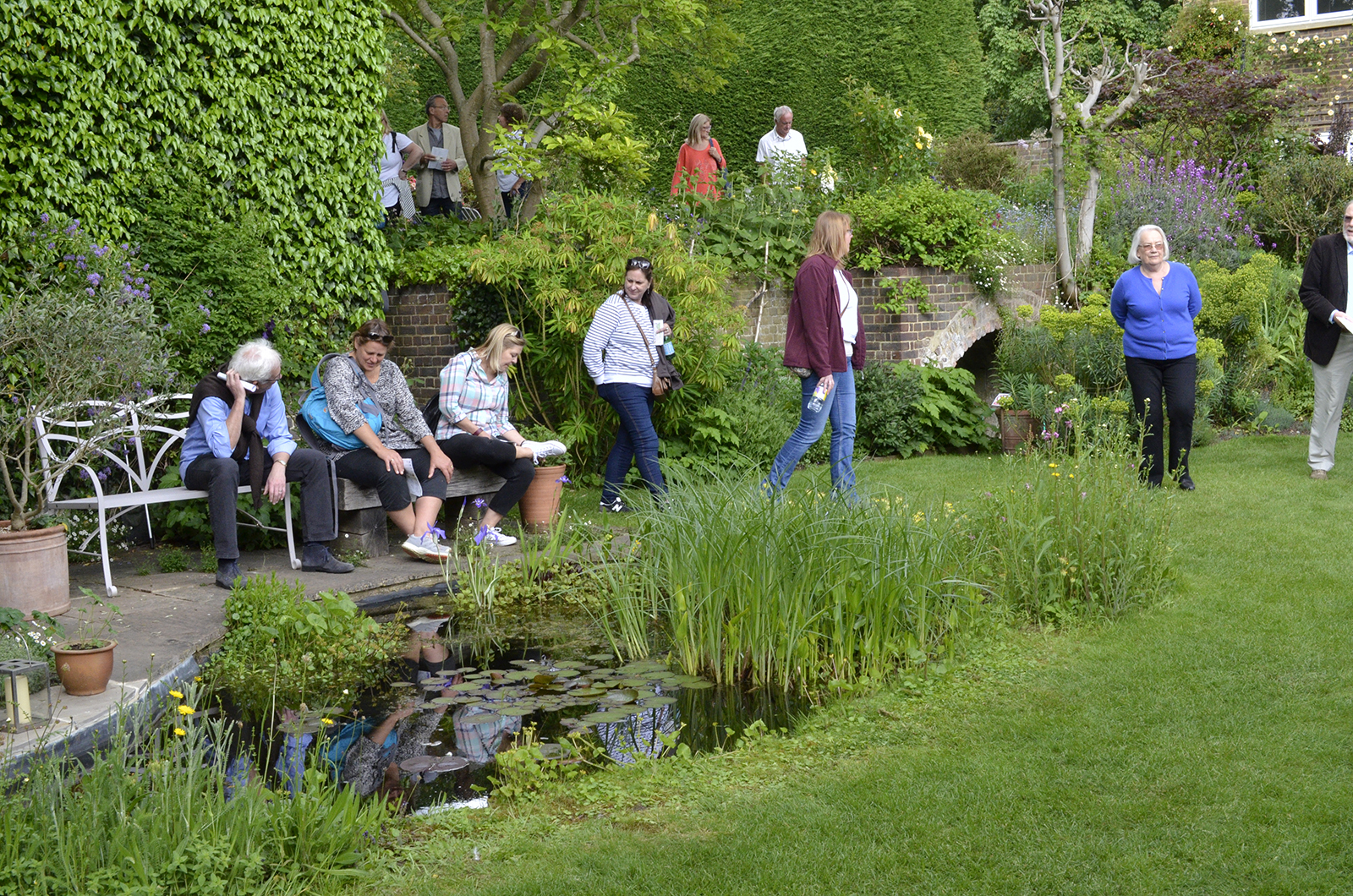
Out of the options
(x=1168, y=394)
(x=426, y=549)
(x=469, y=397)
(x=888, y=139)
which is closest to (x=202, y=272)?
(x=469, y=397)

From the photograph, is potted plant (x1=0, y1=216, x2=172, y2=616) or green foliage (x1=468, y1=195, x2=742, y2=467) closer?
potted plant (x1=0, y1=216, x2=172, y2=616)

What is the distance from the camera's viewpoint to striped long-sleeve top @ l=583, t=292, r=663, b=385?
7.82 meters

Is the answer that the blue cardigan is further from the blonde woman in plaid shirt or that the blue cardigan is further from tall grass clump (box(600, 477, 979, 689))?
the blonde woman in plaid shirt

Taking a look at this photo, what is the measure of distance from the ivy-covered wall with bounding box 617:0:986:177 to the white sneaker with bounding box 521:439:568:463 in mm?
12758

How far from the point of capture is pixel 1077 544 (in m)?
5.29

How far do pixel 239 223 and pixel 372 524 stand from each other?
2541mm

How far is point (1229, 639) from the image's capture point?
4773mm

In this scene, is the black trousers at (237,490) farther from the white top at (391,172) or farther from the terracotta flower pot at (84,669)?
the white top at (391,172)

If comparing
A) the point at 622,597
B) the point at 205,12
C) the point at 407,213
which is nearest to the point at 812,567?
the point at 622,597

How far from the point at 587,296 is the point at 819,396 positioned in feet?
7.49

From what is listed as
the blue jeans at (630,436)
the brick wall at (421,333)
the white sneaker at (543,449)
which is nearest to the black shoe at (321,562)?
the white sneaker at (543,449)

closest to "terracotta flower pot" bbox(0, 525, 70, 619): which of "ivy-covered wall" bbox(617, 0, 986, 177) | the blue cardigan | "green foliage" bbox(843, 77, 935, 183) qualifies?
the blue cardigan

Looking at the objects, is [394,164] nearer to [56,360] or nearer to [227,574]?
[56,360]

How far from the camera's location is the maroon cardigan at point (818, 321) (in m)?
7.19
